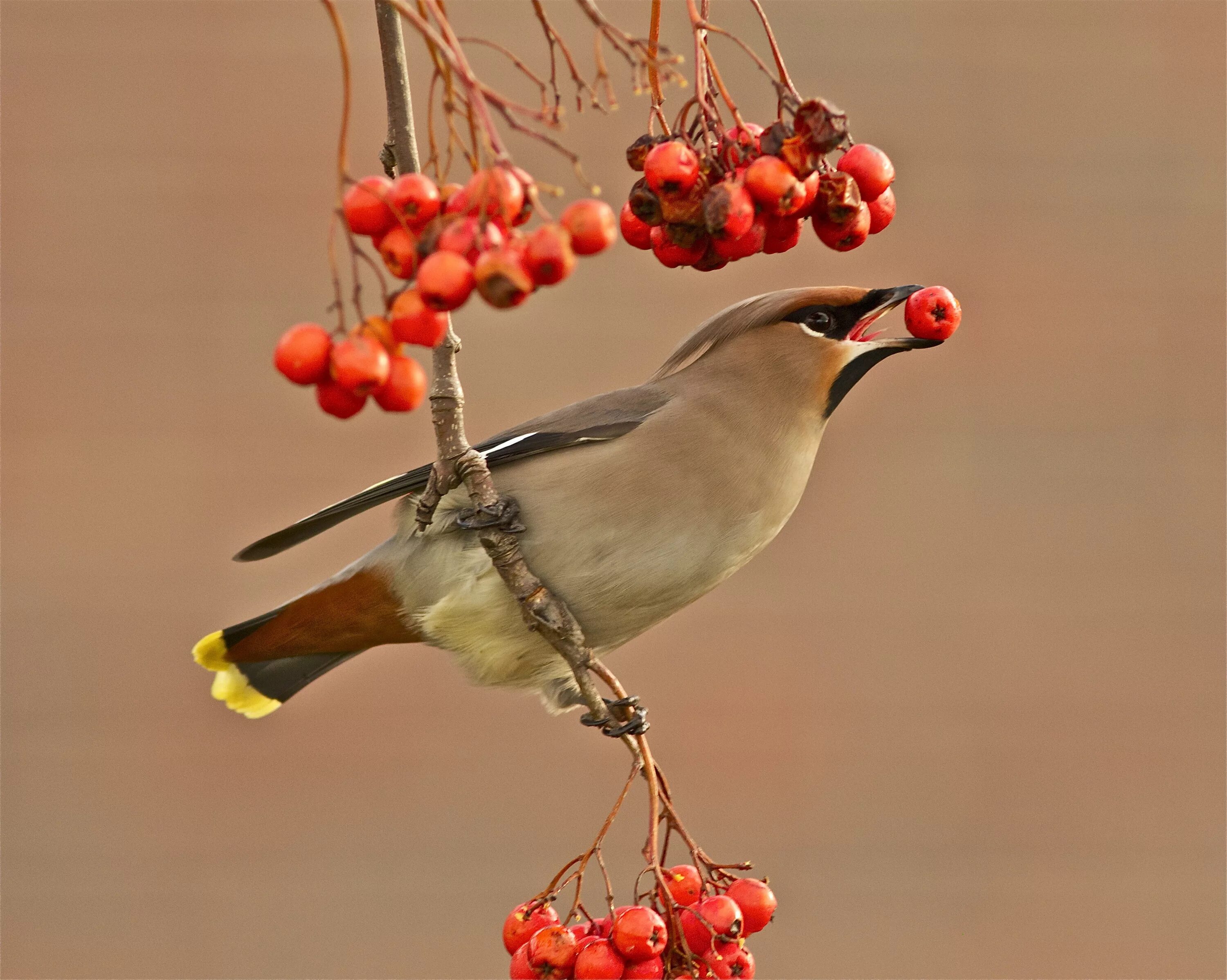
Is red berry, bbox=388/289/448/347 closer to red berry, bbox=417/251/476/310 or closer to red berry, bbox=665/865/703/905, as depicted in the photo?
red berry, bbox=417/251/476/310

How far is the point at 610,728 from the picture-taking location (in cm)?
241

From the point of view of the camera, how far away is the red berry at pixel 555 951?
6.25 ft

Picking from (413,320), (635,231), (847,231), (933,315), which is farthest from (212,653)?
(413,320)

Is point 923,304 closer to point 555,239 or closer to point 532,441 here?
point 532,441

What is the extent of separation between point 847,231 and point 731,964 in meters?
1.02

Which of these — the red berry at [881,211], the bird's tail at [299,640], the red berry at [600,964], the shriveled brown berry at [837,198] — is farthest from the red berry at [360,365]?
the bird's tail at [299,640]

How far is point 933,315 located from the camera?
86.7 inches

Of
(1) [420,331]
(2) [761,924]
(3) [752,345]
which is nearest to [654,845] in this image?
(2) [761,924]

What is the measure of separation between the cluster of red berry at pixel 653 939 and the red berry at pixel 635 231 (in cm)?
90

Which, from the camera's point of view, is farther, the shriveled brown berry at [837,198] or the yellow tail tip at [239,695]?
the yellow tail tip at [239,695]

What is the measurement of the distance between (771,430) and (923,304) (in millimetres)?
541

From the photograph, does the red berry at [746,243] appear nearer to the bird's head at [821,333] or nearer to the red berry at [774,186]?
the red berry at [774,186]

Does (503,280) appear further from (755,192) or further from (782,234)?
(782,234)

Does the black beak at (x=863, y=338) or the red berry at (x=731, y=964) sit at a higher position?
the black beak at (x=863, y=338)
